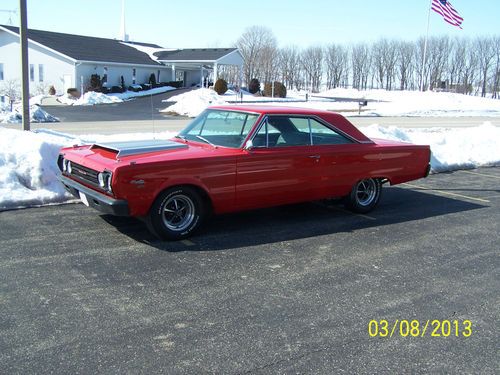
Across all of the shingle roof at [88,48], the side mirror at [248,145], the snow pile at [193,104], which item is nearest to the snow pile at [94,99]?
the shingle roof at [88,48]

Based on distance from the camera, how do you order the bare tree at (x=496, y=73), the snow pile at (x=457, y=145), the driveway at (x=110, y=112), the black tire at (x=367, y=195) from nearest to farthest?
the black tire at (x=367, y=195), the snow pile at (x=457, y=145), the driveway at (x=110, y=112), the bare tree at (x=496, y=73)

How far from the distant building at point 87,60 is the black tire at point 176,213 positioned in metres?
38.8

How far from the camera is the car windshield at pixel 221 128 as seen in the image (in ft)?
20.6

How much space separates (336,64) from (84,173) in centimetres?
9824

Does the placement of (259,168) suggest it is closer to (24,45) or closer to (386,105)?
(24,45)

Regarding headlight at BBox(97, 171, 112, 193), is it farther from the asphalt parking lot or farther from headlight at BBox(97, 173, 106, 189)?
the asphalt parking lot

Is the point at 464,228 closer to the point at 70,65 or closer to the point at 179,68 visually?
the point at 70,65

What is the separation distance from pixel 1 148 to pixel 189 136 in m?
3.44

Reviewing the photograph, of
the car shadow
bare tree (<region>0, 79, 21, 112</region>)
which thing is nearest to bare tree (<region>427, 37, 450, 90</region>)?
bare tree (<region>0, 79, 21, 112</region>)

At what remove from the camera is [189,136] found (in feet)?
22.1

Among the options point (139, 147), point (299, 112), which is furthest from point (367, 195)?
point (139, 147)

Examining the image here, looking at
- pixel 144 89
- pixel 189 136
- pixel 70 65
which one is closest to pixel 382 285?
pixel 189 136

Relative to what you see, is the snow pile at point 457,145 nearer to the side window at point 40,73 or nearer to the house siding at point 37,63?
the house siding at point 37,63

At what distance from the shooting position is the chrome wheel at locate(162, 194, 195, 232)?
5.62 metres
